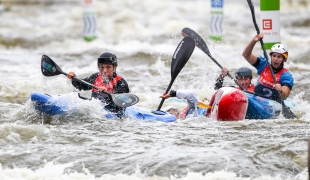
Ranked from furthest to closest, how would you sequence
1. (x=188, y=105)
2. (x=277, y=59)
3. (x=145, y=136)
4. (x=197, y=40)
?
(x=197, y=40), (x=277, y=59), (x=188, y=105), (x=145, y=136)

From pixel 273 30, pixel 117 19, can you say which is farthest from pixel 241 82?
pixel 117 19

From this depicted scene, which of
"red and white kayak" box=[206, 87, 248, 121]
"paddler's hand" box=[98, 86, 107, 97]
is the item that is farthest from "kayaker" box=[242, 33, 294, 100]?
"paddler's hand" box=[98, 86, 107, 97]

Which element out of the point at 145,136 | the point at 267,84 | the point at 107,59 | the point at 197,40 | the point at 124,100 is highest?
the point at 197,40

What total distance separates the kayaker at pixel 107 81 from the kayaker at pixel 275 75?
1.77 m

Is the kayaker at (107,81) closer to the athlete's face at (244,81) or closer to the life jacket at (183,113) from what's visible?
the life jacket at (183,113)

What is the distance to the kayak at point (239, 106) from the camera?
29.6 feet

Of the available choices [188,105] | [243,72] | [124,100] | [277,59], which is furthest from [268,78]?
[124,100]

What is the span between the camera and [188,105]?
9477 mm

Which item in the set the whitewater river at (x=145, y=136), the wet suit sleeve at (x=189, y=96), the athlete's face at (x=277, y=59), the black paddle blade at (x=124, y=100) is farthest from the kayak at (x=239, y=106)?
the black paddle blade at (x=124, y=100)

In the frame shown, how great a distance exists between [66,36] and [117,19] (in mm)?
5786

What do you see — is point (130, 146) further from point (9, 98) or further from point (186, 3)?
point (186, 3)

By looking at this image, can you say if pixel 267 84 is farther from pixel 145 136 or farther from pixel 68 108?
pixel 68 108

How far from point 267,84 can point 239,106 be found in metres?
0.79

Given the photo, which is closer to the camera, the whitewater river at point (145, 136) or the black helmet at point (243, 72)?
the whitewater river at point (145, 136)
